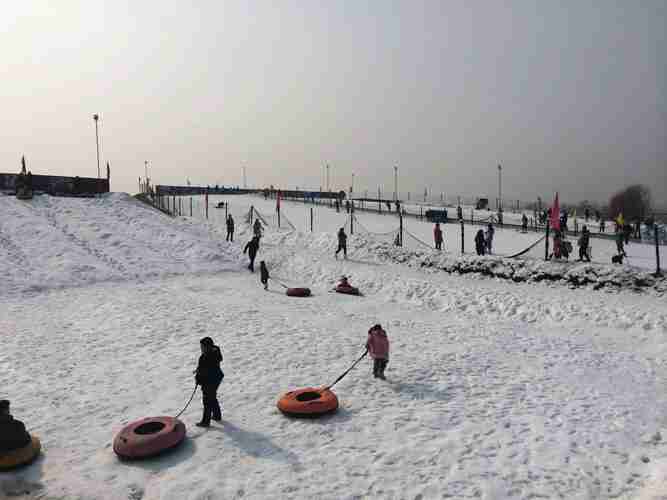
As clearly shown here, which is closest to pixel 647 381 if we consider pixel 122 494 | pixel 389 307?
pixel 389 307

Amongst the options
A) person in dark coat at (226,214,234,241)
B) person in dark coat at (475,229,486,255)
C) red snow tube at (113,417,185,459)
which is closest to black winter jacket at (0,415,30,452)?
red snow tube at (113,417,185,459)

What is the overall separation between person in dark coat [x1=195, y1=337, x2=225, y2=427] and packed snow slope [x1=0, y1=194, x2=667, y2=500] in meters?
0.41

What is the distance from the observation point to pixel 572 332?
1402 cm

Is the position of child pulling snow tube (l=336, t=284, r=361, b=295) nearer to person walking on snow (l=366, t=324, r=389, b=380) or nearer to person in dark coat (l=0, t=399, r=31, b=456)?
person walking on snow (l=366, t=324, r=389, b=380)

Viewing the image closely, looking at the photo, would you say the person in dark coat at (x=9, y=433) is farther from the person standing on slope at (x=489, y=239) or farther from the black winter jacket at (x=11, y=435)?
the person standing on slope at (x=489, y=239)

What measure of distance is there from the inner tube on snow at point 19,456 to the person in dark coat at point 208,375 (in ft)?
7.78

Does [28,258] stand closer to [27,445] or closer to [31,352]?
[31,352]

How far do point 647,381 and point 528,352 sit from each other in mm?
2640

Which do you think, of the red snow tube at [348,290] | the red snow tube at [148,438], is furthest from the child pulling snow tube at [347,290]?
the red snow tube at [148,438]

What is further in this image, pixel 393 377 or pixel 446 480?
pixel 393 377

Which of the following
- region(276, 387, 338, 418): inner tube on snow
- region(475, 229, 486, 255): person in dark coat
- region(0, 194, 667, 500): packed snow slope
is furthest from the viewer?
region(475, 229, 486, 255): person in dark coat

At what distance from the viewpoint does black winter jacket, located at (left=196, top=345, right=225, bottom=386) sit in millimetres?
7871

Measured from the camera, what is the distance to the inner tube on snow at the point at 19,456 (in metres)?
6.72

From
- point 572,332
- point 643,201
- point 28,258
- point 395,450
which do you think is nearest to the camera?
point 395,450
